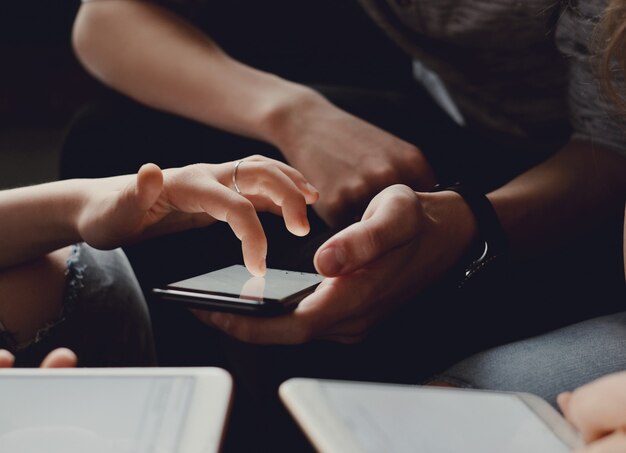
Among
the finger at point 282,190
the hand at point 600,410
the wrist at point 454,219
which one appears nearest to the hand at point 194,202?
the finger at point 282,190

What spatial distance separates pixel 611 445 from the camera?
32cm

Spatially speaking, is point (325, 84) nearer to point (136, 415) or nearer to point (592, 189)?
point (592, 189)

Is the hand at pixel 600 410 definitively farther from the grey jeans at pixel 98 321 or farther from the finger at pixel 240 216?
the grey jeans at pixel 98 321

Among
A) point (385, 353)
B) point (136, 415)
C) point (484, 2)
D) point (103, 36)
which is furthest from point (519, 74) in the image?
point (136, 415)

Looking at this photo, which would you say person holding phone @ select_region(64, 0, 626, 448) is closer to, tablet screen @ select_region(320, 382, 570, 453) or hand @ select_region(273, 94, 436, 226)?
hand @ select_region(273, 94, 436, 226)

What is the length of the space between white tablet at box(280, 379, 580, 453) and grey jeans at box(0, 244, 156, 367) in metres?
0.29

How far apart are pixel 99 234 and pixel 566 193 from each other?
48cm

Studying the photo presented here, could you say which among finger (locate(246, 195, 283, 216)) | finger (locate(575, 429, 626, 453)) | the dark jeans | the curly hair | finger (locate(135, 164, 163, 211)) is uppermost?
the curly hair

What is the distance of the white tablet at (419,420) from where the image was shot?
325 mm

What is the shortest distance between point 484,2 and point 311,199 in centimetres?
31

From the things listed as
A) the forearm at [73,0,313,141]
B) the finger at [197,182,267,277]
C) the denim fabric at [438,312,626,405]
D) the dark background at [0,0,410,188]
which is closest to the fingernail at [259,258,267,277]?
the finger at [197,182,267,277]

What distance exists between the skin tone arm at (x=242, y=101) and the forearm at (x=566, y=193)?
0.34ft

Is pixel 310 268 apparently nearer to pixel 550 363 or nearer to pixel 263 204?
pixel 263 204

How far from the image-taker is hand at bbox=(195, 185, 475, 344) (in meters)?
0.49
